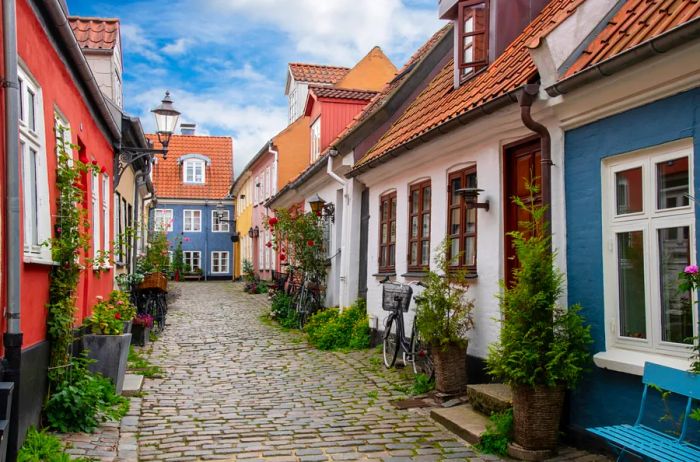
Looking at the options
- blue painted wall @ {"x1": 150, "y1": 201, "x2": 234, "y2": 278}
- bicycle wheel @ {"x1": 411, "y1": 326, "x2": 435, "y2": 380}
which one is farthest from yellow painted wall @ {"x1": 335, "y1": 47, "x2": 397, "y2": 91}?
blue painted wall @ {"x1": 150, "y1": 201, "x2": 234, "y2": 278}

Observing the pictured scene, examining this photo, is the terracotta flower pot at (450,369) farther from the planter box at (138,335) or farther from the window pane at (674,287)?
the planter box at (138,335)

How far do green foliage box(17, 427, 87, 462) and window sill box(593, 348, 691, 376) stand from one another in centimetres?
414

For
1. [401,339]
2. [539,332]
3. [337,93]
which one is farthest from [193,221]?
[539,332]

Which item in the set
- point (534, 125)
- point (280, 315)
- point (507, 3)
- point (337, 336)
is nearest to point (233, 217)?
point (280, 315)

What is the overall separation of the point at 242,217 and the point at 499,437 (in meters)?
34.7

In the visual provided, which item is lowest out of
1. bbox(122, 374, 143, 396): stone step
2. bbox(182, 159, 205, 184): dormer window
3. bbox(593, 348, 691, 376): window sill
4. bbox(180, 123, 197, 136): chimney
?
bbox(122, 374, 143, 396): stone step

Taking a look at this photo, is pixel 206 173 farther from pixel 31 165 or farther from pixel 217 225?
pixel 31 165

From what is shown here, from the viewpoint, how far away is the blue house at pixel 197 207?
43875mm

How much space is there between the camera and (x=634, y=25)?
6023mm

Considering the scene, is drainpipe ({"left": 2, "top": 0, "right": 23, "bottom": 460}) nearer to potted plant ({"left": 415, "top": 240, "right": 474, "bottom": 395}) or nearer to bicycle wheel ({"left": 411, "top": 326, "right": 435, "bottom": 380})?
potted plant ({"left": 415, "top": 240, "right": 474, "bottom": 395})

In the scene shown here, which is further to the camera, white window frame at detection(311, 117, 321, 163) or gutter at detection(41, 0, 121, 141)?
white window frame at detection(311, 117, 321, 163)

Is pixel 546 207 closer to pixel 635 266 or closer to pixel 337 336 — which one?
pixel 635 266

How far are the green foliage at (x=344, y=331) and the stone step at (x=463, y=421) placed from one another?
5.16m

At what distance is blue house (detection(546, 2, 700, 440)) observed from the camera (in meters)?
5.21
